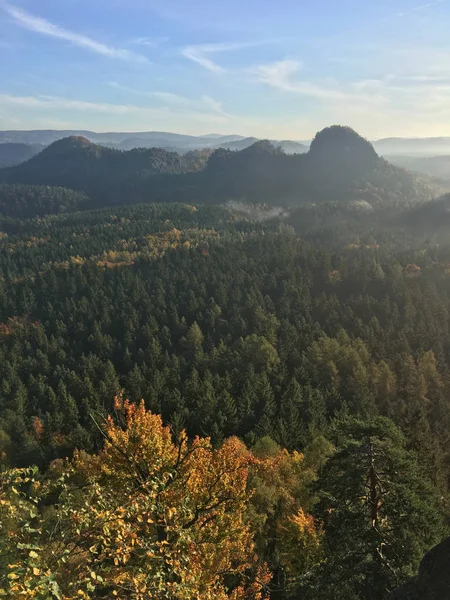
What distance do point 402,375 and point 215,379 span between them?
3998 centimetres

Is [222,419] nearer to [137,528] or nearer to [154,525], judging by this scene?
[154,525]

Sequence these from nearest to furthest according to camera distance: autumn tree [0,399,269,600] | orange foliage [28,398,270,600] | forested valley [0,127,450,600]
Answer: autumn tree [0,399,269,600] < orange foliage [28,398,270,600] < forested valley [0,127,450,600]

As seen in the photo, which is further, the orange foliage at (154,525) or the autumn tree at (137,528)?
the orange foliage at (154,525)

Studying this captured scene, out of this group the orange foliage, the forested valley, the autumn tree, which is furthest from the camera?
the forested valley

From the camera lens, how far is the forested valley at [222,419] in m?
12.2

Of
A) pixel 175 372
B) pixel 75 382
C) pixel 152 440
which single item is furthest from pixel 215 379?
pixel 152 440

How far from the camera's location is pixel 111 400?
83.1 meters

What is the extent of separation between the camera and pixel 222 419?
68250mm

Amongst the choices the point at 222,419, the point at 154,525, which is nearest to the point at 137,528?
the point at 154,525

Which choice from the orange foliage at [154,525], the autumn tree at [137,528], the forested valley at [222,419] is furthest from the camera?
the forested valley at [222,419]

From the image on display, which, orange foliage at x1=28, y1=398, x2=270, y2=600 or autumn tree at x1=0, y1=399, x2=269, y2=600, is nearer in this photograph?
autumn tree at x1=0, y1=399, x2=269, y2=600

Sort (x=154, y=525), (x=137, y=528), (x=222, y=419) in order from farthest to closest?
(x=222, y=419) → (x=154, y=525) → (x=137, y=528)

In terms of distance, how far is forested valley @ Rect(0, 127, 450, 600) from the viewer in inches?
480

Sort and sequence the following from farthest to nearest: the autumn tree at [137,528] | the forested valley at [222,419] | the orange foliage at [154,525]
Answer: the forested valley at [222,419] < the orange foliage at [154,525] < the autumn tree at [137,528]
